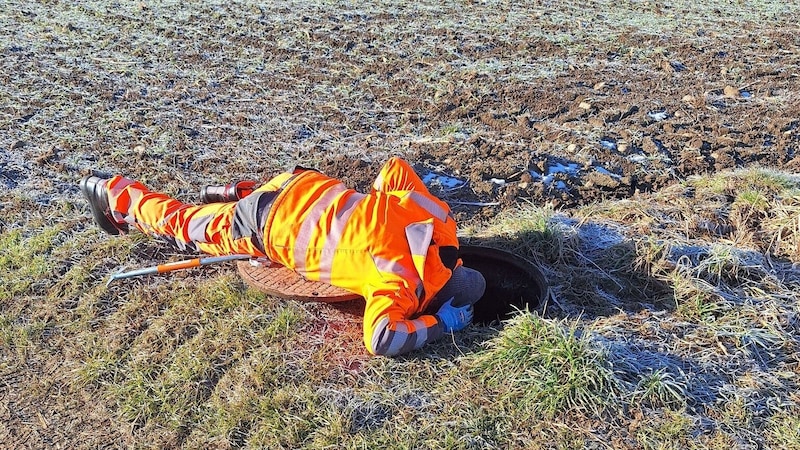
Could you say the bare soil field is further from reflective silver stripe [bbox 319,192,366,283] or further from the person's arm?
reflective silver stripe [bbox 319,192,366,283]

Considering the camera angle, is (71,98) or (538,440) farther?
(71,98)

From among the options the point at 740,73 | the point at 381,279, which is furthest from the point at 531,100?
the point at 381,279

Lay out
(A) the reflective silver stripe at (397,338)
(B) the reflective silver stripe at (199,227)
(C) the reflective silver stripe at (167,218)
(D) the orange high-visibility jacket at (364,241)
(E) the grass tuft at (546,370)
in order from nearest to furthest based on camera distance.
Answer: (E) the grass tuft at (546,370)
(A) the reflective silver stripe at (397,338)
(D) the orange high-visibility jacket at (364,241)
(B) the reflective silver stripe at (199,227)
(C) the reflective silver stripe at (167,218)

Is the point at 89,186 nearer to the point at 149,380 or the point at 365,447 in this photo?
the point at 149,380

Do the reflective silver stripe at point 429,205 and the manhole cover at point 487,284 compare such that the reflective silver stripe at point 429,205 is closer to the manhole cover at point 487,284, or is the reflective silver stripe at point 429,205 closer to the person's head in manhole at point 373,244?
the person's head in manhole at point 373,244

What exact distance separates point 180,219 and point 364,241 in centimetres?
126

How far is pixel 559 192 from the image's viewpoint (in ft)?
15.1

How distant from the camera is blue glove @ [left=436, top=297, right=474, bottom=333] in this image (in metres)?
3.15

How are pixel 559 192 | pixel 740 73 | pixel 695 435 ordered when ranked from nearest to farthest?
1. pixel 695 435
2. pixel 559 192
3. pixel 740 73

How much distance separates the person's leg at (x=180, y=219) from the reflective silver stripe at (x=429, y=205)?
0.78 m

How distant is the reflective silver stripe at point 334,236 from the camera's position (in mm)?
3197

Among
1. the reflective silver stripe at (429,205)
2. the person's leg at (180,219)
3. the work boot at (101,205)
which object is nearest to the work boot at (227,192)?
the person's leg at (180,219)

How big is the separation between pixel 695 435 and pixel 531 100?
380 cm

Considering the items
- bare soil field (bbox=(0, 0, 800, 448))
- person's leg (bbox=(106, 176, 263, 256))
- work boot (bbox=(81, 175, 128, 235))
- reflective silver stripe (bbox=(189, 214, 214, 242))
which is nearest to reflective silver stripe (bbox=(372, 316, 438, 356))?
bare soil field (bbox=(0, 0, 800, 448))
